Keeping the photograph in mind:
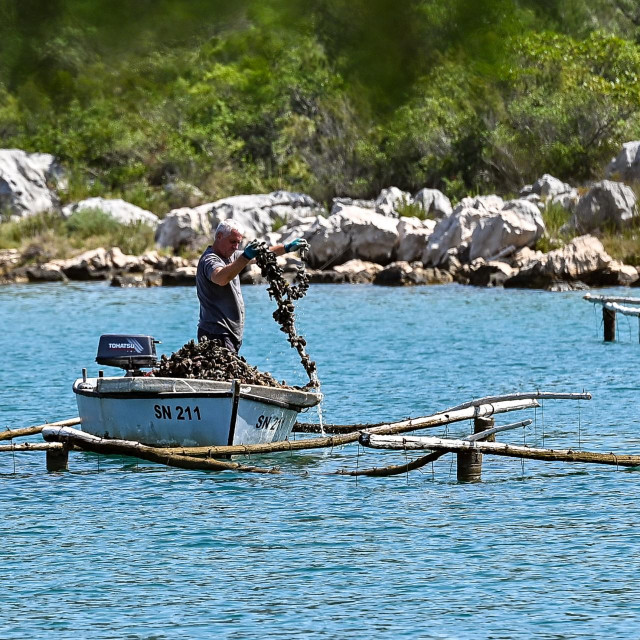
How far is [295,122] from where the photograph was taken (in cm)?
6731

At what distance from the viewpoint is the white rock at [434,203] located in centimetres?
5475

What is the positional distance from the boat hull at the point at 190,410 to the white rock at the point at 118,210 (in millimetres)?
44776

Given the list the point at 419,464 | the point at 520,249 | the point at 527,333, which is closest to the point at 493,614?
the point at 419,464

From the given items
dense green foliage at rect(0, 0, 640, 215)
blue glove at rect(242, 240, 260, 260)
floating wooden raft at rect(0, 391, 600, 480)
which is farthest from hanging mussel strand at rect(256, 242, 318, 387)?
dense green foliage at rect(0, 0, 640, 215)

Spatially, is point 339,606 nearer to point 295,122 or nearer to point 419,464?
point 419,464

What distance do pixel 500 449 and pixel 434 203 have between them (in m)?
42.7

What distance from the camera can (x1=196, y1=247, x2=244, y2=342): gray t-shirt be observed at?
47.5 feet

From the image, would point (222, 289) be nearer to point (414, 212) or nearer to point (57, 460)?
point (57, 460)

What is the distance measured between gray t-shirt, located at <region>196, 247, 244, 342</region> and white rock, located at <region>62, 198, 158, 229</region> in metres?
44.5

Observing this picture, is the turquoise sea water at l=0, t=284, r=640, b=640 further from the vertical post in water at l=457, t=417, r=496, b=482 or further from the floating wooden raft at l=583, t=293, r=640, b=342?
the floating wooden raft at l=583, t=293, r=640, b=342

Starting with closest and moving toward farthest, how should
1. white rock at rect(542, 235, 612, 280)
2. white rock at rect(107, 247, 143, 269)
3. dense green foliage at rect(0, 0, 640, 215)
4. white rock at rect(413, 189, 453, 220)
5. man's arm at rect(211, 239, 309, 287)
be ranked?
man's arm at rect(211, 239, 309, 287)
white rock at rect(542, 235, 612, 280)
white rock at rect(107, 247, 143, 269)
white rock at rect(413, 189, 453, 220)
dense green foliage at rect(0, 0, 640, 215)

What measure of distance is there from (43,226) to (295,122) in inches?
558

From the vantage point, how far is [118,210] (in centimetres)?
6028

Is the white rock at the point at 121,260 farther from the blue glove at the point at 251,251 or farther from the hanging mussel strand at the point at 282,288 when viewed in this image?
the blue glove at the point at 251,251
